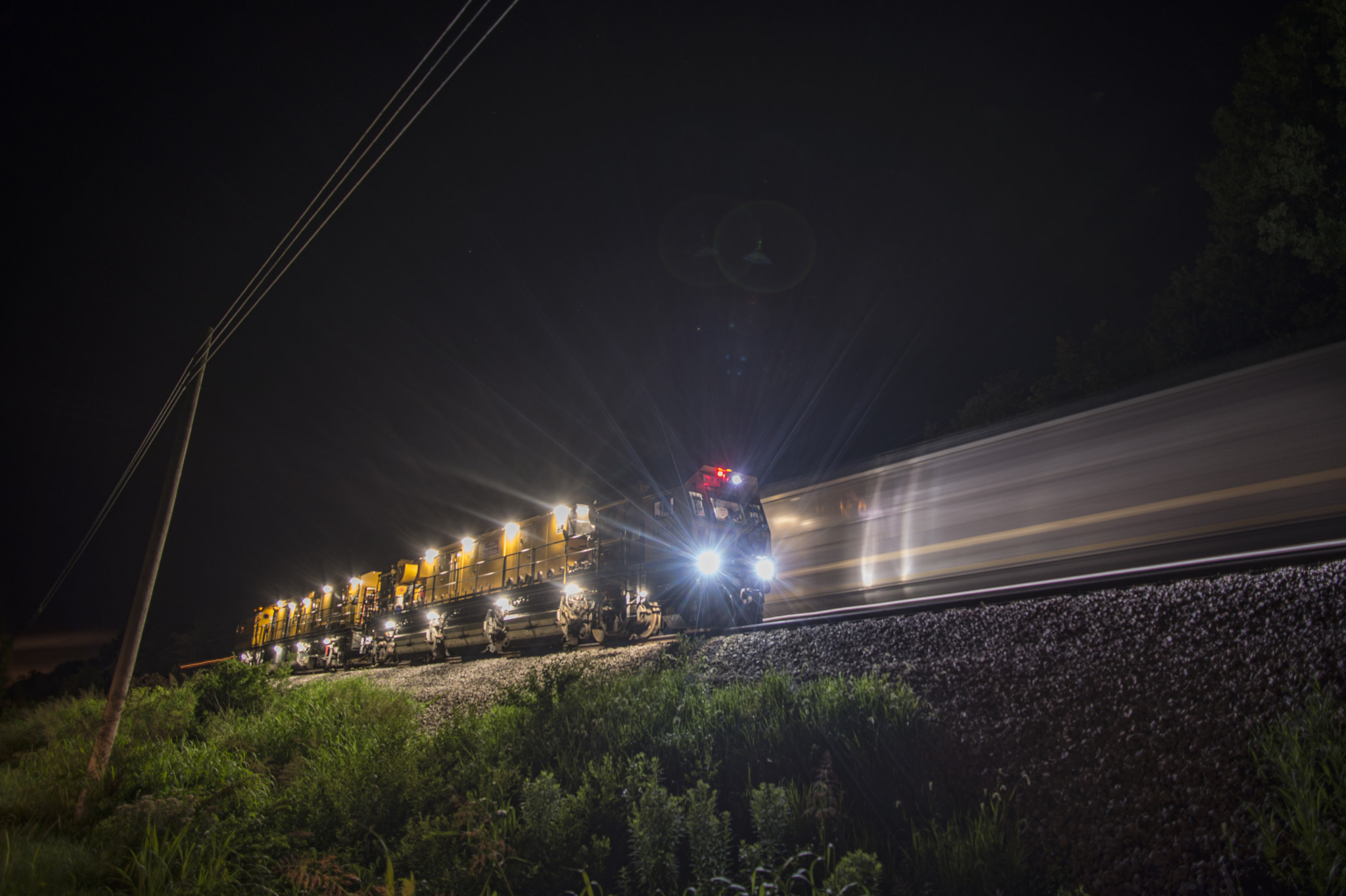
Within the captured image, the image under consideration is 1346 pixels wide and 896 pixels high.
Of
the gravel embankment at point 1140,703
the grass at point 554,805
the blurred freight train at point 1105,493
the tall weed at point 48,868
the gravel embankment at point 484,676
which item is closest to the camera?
the gravel embankment at point 1140,703

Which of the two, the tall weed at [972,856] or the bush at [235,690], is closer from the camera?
the tall weed at [972,856]

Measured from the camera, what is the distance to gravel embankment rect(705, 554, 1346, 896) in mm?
2590

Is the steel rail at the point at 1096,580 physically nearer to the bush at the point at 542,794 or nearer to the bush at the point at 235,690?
the bush at the point at 542,794

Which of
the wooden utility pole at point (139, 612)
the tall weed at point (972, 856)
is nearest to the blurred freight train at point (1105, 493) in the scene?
the tall weed at point (972, 856)

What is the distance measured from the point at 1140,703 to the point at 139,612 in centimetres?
944

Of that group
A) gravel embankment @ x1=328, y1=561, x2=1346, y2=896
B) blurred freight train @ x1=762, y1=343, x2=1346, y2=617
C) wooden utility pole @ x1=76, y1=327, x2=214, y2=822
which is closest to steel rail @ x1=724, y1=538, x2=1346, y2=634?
blurred freight train @ x1=762, y1=343, x2=1346, y2=617

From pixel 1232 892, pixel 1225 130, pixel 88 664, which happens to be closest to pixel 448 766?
pixel 1232 892

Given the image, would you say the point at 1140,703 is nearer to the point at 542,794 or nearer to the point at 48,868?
the point at 542,794

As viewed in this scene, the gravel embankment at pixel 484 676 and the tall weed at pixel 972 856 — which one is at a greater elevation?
the gravel embankment at pixel 484 676

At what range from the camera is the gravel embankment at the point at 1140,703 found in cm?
259

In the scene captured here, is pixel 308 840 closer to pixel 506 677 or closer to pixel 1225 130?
pixel 506 677

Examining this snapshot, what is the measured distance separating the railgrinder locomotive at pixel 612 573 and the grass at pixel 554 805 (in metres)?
2.32

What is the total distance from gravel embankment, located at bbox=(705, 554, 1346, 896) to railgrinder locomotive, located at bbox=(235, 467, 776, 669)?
4059mm

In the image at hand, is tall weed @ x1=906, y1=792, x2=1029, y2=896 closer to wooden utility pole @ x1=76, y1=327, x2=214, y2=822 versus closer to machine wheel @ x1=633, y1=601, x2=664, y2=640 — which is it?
machine wheel @ x1=633, y1=601, x2=664, y2=640
